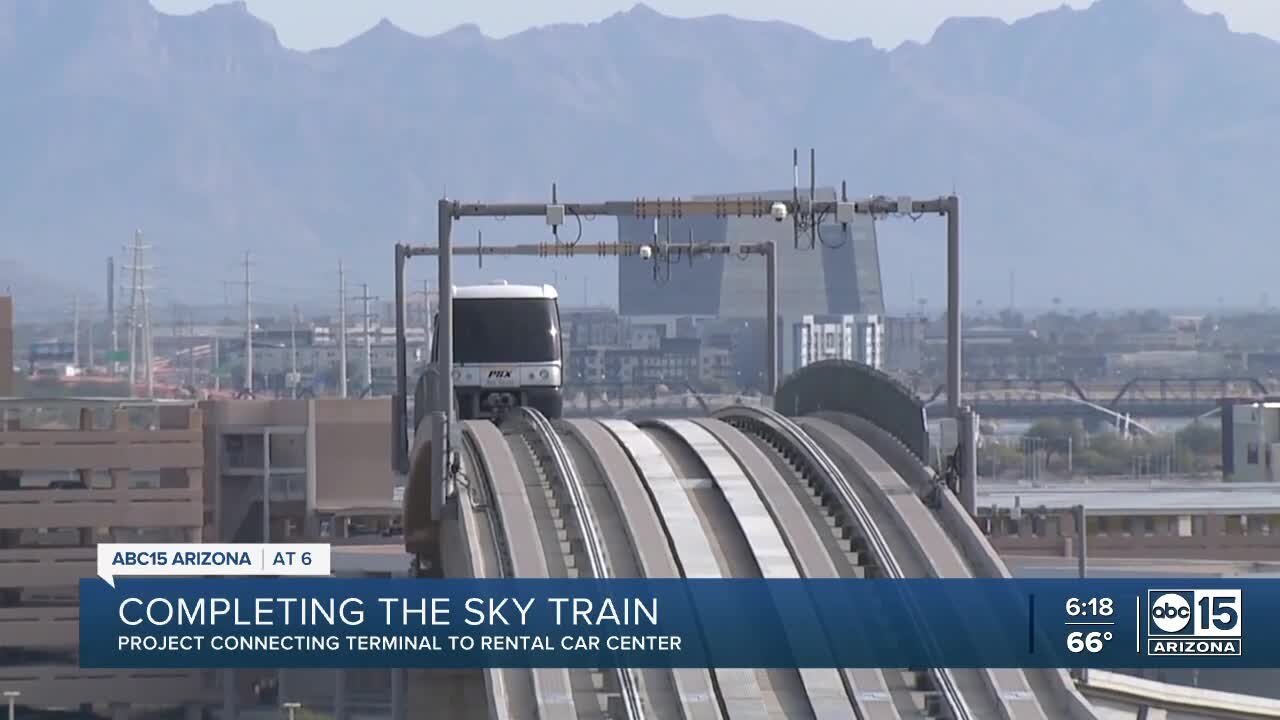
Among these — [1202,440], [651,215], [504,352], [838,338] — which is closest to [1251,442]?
[1202,440]

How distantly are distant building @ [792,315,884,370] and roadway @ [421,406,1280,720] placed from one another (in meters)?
126

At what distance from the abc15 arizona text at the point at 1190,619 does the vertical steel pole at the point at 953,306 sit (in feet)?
13.4

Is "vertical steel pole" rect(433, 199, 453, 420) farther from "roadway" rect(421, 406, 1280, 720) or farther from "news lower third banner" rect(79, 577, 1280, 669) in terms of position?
"news lower third banner" rect(79, 577, 1280, 669)

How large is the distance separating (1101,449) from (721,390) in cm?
3132

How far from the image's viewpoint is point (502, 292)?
1594 inches

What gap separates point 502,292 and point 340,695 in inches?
683

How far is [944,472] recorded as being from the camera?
23.6 meters

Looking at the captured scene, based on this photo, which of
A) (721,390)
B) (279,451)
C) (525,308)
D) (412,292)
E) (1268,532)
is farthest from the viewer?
(412,292)

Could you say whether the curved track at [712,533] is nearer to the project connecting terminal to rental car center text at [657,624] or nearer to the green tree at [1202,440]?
the project connecting terminal to rental car center text at [657,624]

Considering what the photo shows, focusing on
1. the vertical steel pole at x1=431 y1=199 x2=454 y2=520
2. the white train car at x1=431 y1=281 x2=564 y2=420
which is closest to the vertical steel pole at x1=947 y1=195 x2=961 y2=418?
the vertical steel pole at x1=431 y1=199 x2=454 y2=520

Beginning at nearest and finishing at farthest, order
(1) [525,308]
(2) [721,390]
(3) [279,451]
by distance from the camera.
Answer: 1. (1) [525,308]
2. (3) [279,451]
3. (2) [721,390]

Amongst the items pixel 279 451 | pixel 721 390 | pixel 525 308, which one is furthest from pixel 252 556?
pixel 721 390

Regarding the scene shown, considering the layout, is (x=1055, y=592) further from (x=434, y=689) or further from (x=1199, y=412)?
(x=1199, y=412)

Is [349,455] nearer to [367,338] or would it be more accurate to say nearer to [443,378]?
[443,378]
